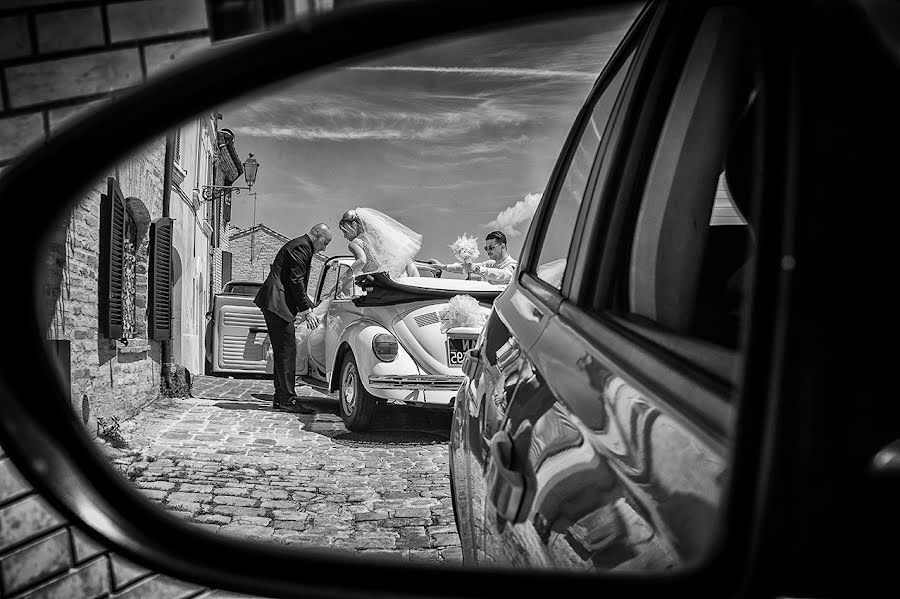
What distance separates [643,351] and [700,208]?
0.29 metres

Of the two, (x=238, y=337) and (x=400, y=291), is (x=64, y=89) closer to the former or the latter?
(x=400, y=291)

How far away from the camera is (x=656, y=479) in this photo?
714mm

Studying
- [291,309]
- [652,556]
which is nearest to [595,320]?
[652,556]

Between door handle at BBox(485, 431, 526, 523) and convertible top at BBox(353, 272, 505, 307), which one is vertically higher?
door handle at BBox(485, 431, 526, 523)

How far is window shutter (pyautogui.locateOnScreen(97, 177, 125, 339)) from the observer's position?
632cm

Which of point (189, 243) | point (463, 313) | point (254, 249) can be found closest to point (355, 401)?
point (463, 313)

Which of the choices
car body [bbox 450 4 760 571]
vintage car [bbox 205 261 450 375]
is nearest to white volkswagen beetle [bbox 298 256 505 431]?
car body [bbox 450 4 760 571]

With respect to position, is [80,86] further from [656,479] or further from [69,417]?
[656,479]

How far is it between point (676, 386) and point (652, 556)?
186mm

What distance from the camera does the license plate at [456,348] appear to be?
6.20 m

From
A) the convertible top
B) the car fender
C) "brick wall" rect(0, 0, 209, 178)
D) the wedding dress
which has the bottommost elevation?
the car fender

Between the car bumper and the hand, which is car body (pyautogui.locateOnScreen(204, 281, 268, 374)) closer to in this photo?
the hand

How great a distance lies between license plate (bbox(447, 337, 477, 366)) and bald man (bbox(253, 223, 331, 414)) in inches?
89.6

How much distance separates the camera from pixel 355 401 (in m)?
6.70
